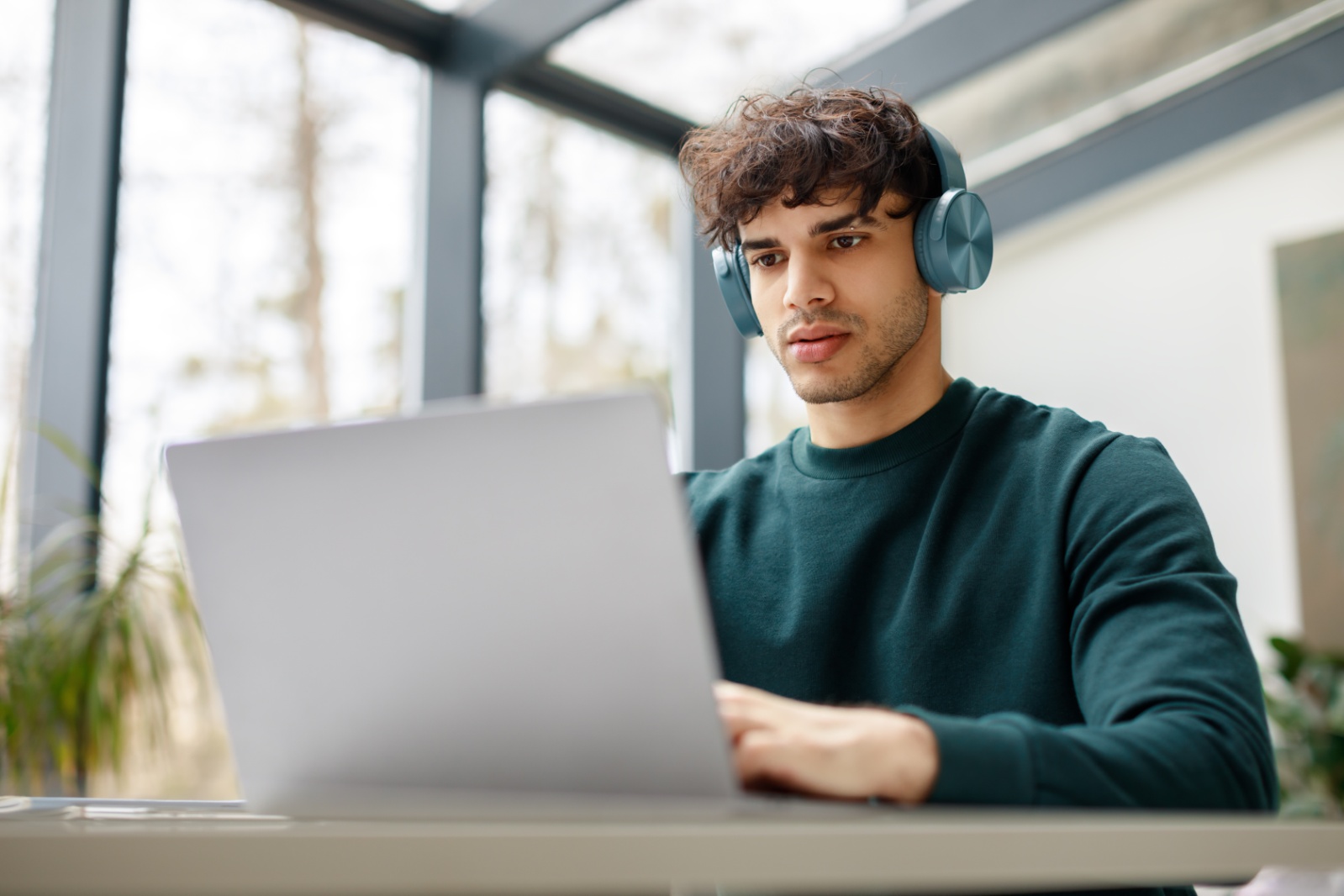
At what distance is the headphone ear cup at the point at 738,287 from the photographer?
4.94 ft

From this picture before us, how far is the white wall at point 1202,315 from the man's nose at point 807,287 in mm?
3007

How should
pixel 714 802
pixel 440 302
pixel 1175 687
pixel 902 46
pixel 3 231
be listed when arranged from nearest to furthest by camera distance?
pixel 714 802 → pixel 1175 687 → pixel 3 231 → pixel 440 302 → pixel 902 46

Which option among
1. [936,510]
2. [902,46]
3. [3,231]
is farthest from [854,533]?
[902,46]

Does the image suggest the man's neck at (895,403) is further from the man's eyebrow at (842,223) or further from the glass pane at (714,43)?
the glass pane at (714,43)

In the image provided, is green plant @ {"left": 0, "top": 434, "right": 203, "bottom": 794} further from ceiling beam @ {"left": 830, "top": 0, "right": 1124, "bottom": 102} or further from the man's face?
ceiling beam @ {"left": 830, "top": 0, "right": 1124, "bottom": 102}

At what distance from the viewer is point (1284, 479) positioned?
3.74 m

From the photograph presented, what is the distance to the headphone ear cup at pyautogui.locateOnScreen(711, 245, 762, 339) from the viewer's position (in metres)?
1.51

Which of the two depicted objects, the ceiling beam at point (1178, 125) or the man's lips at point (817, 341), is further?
the ceiling beam at point (1178, 125)

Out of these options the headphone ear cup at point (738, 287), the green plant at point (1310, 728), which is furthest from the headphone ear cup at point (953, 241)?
the green plant at point (1310, 728)

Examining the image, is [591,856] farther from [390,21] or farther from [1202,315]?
[1202,315]

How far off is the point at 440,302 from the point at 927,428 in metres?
2.00

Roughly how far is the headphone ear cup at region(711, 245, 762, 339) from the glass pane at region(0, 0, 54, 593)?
1588 mm

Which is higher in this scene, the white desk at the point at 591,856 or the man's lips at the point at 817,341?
the man's lips at the point at 817,341

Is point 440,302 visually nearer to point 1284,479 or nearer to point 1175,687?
point 1175,687
